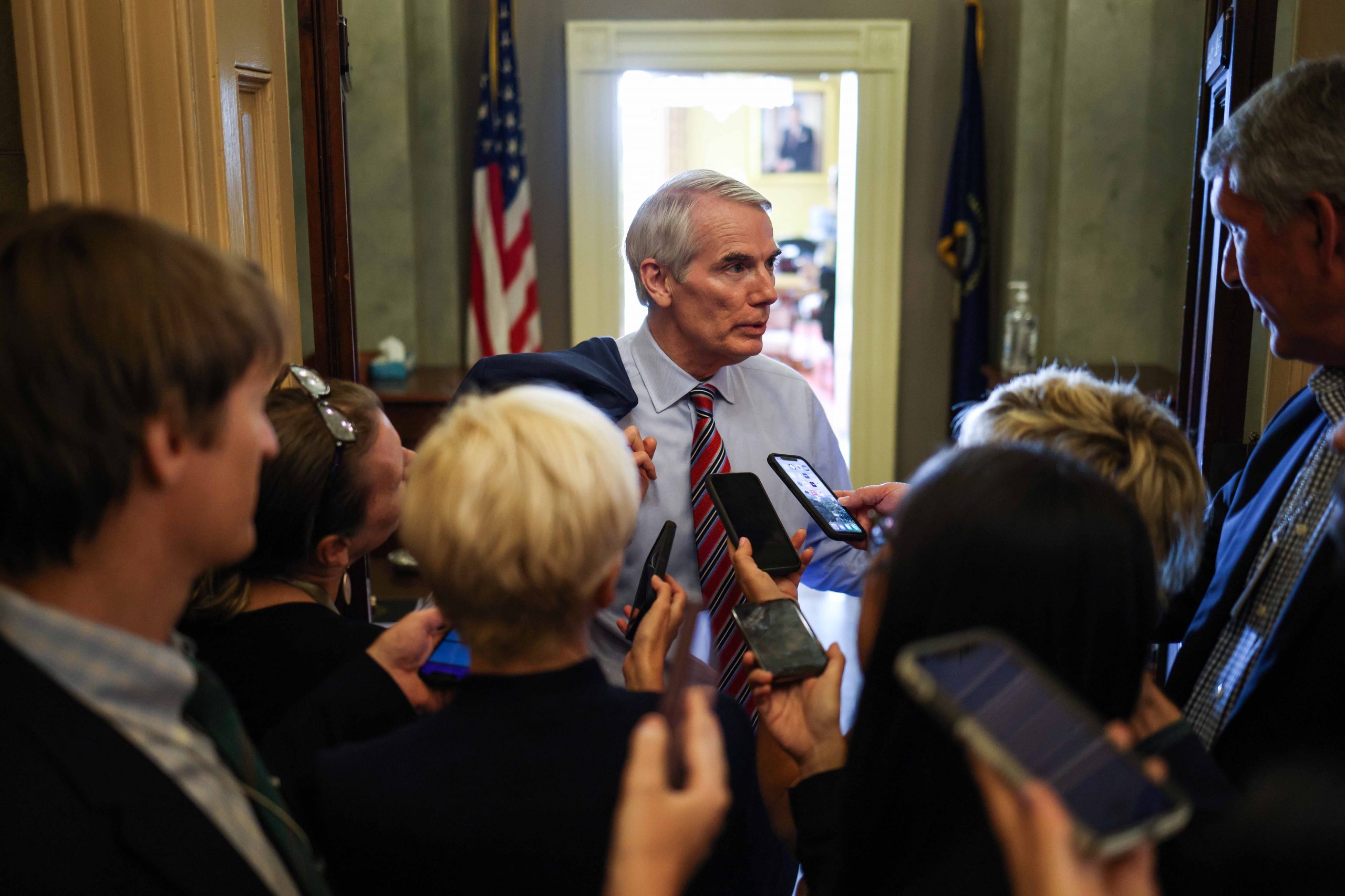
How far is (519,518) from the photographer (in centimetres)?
89

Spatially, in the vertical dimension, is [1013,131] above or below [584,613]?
above

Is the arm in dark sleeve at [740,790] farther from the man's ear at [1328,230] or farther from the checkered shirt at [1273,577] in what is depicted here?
Answer: the man's ear at [1328,230]

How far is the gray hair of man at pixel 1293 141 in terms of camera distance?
127 centimetres

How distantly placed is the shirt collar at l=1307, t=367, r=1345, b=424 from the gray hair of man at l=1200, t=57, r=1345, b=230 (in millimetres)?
204

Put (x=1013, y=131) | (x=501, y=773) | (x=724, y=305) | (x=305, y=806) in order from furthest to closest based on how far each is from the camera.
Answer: (x=1013, y=131) < (x=724, y=305) < (x=305, y=806) < (x=501, y=773)

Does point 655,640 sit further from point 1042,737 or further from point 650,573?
point 1042,737

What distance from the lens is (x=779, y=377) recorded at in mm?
2127

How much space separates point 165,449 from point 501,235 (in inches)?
171

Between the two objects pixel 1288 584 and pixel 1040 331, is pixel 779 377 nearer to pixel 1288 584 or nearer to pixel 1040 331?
pixel 1288 584

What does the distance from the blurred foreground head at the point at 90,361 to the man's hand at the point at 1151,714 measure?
91 centimetres

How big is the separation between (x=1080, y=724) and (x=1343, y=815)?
150mm

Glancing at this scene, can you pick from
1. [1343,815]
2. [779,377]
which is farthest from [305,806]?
[779,377]

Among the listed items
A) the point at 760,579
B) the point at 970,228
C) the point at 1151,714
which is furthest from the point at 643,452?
the point at 970,228

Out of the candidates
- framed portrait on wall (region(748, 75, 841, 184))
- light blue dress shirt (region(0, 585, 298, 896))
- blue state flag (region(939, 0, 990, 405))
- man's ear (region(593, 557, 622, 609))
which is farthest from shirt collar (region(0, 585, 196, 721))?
framed portrait on wall (region(748, 75, 841, 184))
